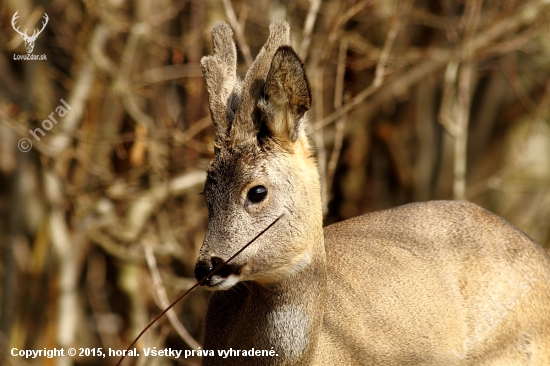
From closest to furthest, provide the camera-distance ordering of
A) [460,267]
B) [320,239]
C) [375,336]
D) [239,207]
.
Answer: [239,207], [320,239], [375,336], [460,267]

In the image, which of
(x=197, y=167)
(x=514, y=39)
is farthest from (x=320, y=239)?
(x=514, y=39)

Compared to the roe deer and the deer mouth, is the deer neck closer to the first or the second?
the roe deer

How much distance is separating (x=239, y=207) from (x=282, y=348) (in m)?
0.80

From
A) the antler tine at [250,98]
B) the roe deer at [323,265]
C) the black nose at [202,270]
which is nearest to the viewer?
the black nose at [202,270]

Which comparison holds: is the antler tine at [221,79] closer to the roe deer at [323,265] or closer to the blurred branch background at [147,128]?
the roe deer at [323,265]

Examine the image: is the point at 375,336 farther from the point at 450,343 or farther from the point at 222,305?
the point at 222,305

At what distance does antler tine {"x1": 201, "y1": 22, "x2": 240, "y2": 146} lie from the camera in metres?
4.50

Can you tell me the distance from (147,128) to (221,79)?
4.54 m

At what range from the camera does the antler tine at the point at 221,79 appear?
177 inches

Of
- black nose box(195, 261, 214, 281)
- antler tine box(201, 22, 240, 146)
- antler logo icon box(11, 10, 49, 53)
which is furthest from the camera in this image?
antler logo icon box(11, 10, 49, 53)

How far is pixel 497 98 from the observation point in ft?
41.7

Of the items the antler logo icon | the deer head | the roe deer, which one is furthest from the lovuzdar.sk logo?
the deer head

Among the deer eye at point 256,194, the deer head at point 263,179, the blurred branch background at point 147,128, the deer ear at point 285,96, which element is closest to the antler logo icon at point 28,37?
the blurred branch background at point 147,128

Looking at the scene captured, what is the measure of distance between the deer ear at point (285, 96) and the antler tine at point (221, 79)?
0.26m
